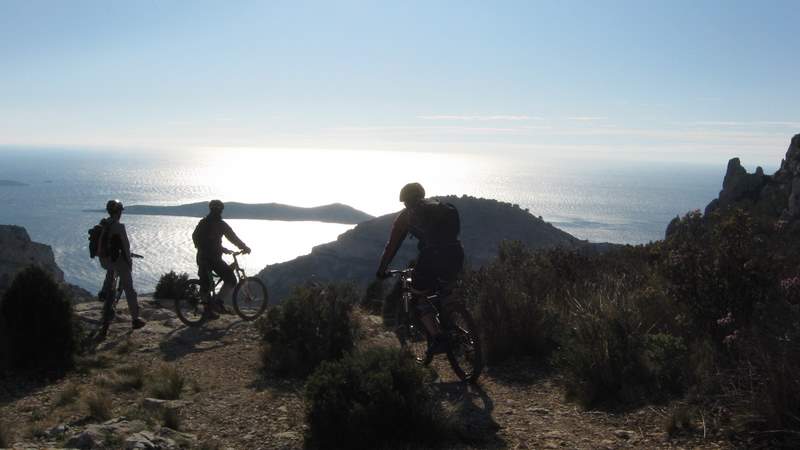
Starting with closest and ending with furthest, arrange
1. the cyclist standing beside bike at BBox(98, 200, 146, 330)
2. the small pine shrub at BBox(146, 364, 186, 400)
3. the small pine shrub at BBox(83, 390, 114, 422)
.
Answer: the small pine shrub at BBox(83, 390, 114, 422)
the small pine shrub at BBox(146, 364, 186, 400)
the cyclist standing beside bike at BBox(98, 200, 146, 330)

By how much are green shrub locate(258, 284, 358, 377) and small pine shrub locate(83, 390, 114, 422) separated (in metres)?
1.89

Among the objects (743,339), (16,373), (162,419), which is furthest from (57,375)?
(743,339)

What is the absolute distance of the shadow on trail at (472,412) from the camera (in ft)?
14.6

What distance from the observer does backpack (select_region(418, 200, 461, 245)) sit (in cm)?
574

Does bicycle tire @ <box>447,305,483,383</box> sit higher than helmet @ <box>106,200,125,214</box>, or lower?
lower

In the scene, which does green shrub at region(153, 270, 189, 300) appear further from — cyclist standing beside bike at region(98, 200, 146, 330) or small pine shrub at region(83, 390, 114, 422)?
small pine shrub at region(83, 390, 114, 422)

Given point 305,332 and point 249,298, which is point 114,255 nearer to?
point 249,298

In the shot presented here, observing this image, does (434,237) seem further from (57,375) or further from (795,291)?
(57,375)

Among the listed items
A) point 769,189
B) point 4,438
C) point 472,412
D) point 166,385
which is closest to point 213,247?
point 166,385

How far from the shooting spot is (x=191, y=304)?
10.0 metres

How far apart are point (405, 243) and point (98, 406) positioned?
57.1 meters

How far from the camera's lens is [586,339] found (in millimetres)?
5578

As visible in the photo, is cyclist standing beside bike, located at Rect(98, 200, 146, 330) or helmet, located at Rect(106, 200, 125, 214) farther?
cyclist standing beside bike, located at Rect(98, 200, 146, 330)

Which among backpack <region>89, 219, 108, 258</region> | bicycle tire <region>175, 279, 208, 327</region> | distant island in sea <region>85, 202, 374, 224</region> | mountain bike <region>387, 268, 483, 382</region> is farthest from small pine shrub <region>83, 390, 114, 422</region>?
distant island in sea <region>85, 202, 374, 224</region>
